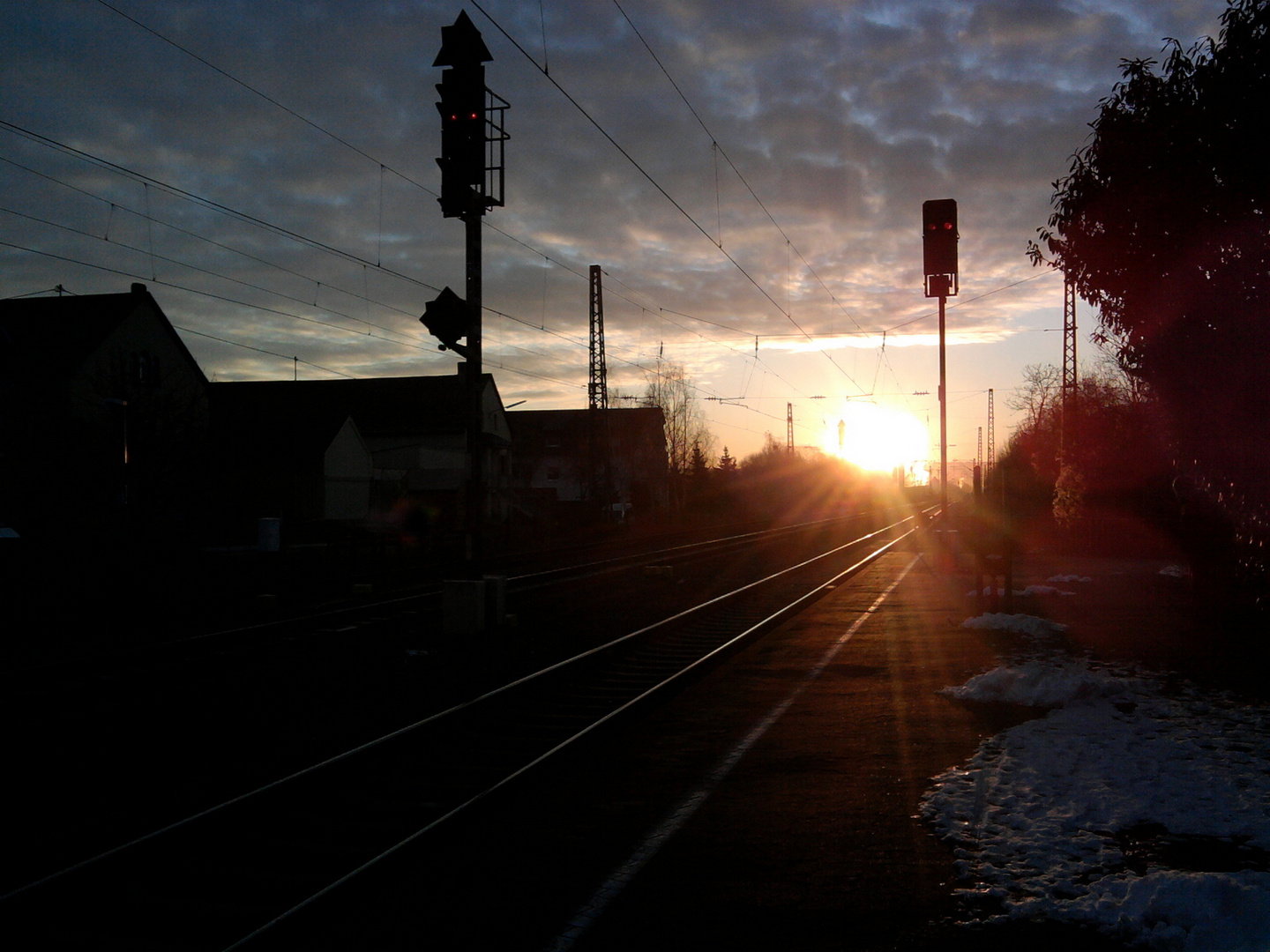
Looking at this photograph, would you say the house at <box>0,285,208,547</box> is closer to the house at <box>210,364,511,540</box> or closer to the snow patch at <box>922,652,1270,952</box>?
the house at <box>210,364,511,540</box>

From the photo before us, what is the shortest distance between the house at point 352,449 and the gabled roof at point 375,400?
0.23ft

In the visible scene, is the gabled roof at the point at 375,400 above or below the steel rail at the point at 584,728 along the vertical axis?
above

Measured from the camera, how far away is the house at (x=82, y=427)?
1395 inches

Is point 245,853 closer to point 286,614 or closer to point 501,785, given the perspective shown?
point 501,785

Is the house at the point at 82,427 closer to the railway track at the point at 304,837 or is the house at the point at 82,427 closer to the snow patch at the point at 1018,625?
the snow patch at the point at 1018,625

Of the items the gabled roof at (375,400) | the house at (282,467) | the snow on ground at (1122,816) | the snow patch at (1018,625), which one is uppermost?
the gabled roof at (375,400)

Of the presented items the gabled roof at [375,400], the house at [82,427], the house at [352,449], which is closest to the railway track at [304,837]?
the house at [82,427]

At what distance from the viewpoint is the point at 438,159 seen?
42.2 ft

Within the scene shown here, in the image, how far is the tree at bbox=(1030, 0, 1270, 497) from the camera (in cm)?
823

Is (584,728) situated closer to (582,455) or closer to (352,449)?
(352,449)

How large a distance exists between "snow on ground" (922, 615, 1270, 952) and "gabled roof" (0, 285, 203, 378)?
4026 cm

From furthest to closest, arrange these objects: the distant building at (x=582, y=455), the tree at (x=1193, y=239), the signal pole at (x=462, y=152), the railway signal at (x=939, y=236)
Answer: 1. the distant building at (x=582, y=455)
2. the railway signal at (x=939, y=236)
3. the signal pole at (x=462, y=152)
4. the tree at (x=1193, y=239)

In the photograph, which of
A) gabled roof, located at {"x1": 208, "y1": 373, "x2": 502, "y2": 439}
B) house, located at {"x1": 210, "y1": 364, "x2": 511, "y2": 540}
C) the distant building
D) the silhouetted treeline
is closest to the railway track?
house, located at {"x1": 210, "y1": 364, "x2": 511, "y2": 540}

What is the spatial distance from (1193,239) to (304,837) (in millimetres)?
8711
